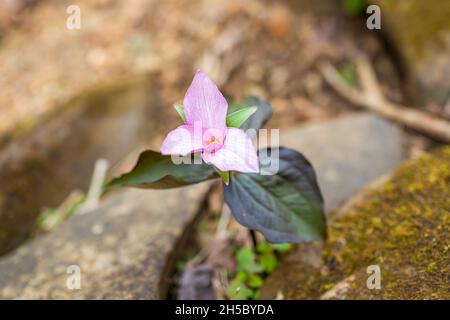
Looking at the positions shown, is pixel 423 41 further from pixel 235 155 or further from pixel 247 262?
pixel 235 155

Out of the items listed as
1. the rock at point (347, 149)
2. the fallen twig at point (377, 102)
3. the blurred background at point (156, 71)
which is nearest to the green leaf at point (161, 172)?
the rock at point (347, 149)

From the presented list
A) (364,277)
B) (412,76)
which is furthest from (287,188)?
(412,76)

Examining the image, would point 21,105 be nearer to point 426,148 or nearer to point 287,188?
point 287,188

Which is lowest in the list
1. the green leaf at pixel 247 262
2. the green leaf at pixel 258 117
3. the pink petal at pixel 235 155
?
the green leaf at pixel 247 262

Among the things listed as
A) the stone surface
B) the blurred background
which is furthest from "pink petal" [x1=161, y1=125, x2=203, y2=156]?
the stone surface

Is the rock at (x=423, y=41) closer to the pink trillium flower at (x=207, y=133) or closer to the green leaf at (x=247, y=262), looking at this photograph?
the green leaf at (x=247, y=262)

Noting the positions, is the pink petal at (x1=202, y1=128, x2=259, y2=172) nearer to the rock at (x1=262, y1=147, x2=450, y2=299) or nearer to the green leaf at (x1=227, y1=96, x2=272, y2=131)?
the green leaf at (x1=227, y1=96, x2=272, y2=131)
